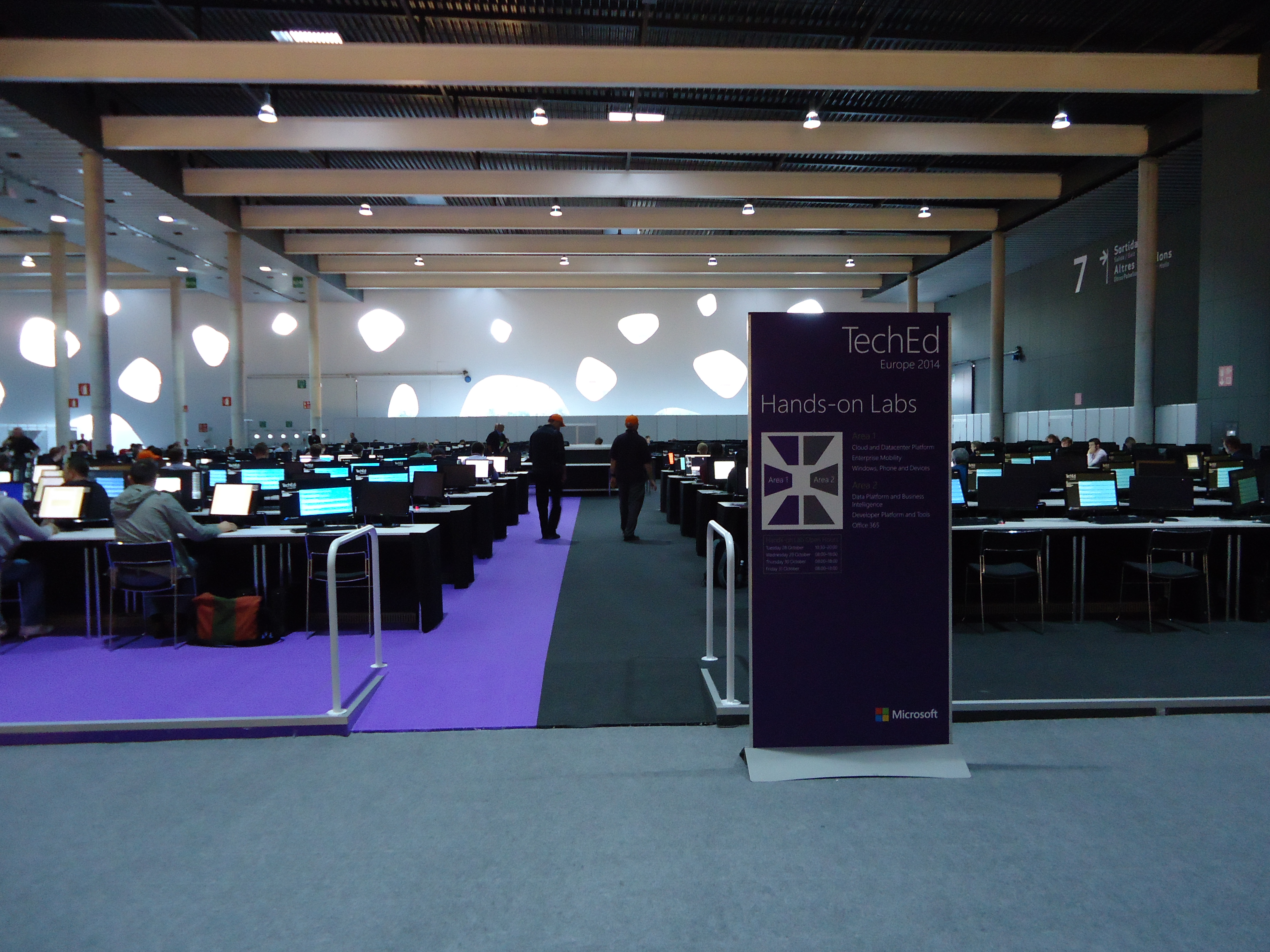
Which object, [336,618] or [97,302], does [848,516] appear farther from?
[97,302]

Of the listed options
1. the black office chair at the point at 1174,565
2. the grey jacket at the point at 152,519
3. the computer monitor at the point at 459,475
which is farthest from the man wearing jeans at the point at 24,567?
the black office chair at the point at 1174,565

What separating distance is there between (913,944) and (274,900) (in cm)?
198

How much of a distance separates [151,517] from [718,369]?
19.0 m

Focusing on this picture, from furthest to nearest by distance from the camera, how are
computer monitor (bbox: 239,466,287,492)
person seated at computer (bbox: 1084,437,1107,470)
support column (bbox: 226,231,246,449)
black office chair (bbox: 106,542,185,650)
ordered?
support column (bbox: 226,231,246,449)
person seated at computer (bbox: 1084,437,1107,470)
computer monitor (bbox: 239,466,287,492)
black office chair (bbox: 106,542,185,650)

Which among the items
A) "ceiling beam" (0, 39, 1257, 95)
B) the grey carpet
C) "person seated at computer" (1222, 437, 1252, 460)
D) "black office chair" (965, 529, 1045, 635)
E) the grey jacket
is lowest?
the grey carpet

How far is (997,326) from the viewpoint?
53.5 ft

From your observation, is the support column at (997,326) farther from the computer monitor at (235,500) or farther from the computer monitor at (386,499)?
the computer monitor at (235,500)

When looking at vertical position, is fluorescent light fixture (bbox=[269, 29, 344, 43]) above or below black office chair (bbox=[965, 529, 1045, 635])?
above

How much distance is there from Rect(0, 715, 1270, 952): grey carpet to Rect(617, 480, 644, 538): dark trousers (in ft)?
20.9

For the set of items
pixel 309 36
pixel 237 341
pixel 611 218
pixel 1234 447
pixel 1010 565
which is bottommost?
pixel 1010 565

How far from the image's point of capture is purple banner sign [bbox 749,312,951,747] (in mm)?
3010

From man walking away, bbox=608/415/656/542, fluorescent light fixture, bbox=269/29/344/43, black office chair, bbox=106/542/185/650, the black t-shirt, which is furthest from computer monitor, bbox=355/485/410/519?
fluorescent light fixture, bbox=269/29/344/43

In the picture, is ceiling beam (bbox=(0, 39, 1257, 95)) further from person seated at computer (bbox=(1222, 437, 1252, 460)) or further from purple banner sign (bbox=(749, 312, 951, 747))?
purple banner sign (bbox=(749, 312, 951, 747))

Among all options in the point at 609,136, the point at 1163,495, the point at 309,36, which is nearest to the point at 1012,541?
the point at 1163,495
